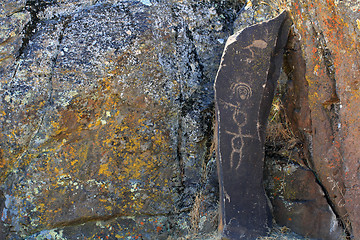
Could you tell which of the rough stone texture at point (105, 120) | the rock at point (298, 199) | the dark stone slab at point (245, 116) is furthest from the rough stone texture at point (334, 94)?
the rough stone texture at point (105, 120)

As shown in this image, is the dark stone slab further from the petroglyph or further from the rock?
the rock

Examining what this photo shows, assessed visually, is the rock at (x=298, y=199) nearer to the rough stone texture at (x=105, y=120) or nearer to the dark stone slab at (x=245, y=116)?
the dark stone slab at (x=245, y=116)

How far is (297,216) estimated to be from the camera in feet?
9.06

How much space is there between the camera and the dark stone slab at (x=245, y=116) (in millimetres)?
2607

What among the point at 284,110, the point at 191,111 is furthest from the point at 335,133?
the point at 191,111

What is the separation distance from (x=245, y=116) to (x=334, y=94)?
2.08 ft

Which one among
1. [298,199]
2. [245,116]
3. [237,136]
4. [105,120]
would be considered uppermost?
[105,120]

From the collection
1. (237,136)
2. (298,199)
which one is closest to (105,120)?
(237,136)

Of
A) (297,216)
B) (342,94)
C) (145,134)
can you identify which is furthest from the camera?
(145,134)

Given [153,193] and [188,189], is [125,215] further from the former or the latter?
[188,189]

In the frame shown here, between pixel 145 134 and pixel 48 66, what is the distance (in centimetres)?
95

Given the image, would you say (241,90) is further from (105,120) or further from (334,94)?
(105,120)

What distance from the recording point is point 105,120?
9.59 ft

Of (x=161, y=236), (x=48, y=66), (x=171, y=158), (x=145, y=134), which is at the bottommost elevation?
(x=161, y=236)
